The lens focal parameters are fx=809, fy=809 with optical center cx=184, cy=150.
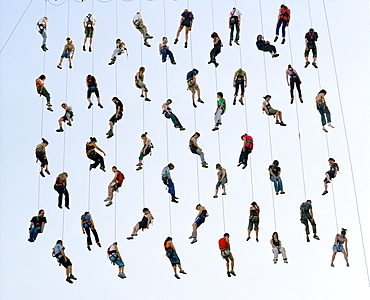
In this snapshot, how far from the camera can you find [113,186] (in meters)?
24.3

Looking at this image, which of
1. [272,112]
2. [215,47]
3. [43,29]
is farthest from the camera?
[43,29]

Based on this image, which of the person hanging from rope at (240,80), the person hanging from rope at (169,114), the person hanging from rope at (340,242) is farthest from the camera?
the person hanging from rope at (169,114)

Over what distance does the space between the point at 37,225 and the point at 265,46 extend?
8859mm

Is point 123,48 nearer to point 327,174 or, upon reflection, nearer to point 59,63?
point 59,63

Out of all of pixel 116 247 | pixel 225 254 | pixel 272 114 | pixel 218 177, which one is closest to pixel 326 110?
pixel 272 114

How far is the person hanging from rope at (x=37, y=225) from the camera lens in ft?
78.0

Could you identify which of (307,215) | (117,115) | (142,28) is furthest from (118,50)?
(307,215)

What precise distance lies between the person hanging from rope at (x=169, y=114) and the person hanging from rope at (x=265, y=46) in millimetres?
3305

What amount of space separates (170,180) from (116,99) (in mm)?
3228

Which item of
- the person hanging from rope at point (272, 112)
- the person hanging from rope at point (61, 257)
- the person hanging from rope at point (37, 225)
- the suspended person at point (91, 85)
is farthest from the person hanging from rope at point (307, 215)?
the person hanging from rope at point (37, 225)

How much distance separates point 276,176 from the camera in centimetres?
2366

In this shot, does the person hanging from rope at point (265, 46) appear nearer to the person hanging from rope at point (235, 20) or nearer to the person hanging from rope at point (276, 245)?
the person hanging from rope at point (235, 20)

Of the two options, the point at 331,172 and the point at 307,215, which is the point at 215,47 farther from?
the point at 307,215

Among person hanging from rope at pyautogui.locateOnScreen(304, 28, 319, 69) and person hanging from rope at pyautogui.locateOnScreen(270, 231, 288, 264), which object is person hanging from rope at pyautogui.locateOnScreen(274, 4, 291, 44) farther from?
person hanging from rope at pyautogui.locateOnScreen(270, 231, 288, 264)
